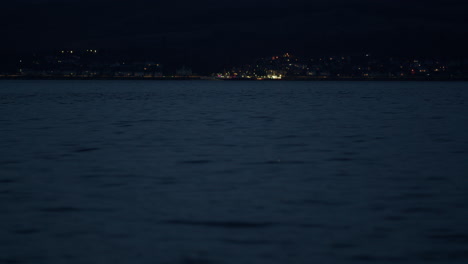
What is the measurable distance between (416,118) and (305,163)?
78.3ft

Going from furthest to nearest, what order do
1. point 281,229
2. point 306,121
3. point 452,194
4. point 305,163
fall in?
1. point 306,121
2. point 305,163
3. point 452,194
4. point 281,229

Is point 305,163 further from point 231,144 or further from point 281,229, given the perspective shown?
point 281,229

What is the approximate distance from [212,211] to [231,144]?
13.1 m

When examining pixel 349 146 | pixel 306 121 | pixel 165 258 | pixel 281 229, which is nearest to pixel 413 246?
pixel 281 229

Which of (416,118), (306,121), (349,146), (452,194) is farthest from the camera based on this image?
(416,118)

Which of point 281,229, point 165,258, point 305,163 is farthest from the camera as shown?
point 305,163

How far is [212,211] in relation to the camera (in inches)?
484

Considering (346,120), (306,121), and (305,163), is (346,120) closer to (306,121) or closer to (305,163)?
(306,121)

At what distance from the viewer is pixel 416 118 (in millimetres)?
41031

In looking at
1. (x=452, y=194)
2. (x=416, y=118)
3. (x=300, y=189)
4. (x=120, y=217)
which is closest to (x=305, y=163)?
(x=300, y=189)

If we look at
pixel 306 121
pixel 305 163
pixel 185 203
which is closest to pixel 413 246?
pixel 185 203

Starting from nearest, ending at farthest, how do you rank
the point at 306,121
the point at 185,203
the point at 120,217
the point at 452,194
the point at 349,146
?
the point at 120,217 → the point at 185,203 → the point at 452,194 → the point at 349,146 → the point at 306,121

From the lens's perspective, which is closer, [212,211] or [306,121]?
[212,211]

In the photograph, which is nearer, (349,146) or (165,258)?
(165,258)
